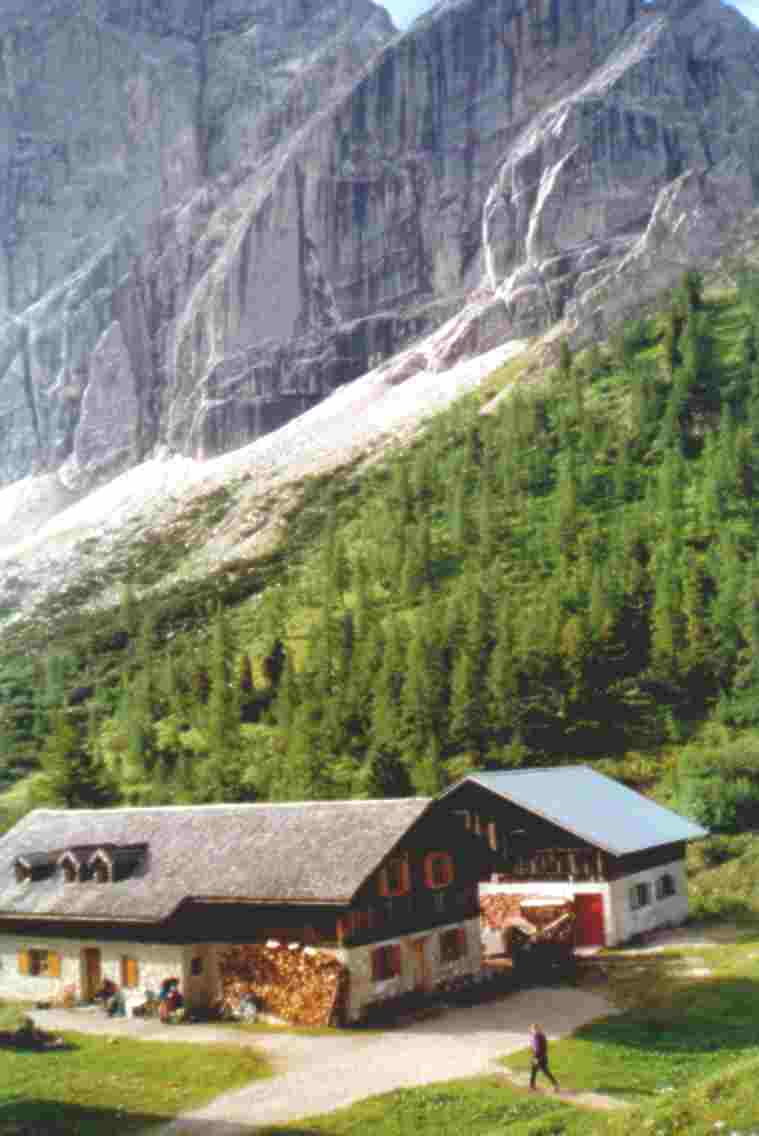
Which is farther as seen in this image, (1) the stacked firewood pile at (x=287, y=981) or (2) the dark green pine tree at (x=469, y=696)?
(2) the dark green pine tree at (x=469, y=696)

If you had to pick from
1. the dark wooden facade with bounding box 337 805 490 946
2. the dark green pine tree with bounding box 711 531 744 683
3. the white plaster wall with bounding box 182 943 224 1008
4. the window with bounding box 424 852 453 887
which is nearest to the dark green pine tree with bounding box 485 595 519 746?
the dark green pine tree with bounding box 711 531 744 683

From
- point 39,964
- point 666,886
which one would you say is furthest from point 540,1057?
point 666,886

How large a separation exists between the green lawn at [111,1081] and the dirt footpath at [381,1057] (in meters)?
0.86

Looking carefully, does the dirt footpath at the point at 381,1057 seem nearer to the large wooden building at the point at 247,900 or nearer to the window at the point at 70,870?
the large wooden building at the point at 247,900

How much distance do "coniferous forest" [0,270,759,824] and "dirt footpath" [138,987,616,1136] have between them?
26136mm

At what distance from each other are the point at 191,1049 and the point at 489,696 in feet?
154

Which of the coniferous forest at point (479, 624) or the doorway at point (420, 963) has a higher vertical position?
the coniferous forest at point (479, 624)

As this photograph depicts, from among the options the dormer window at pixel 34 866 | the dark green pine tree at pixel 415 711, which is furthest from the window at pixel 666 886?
the dark green pine tree at pixel 415 711

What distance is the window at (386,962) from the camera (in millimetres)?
37781

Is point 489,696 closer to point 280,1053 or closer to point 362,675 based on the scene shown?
point 362,675

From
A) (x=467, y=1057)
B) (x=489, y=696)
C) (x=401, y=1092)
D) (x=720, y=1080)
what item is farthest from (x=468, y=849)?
(x=489, y=696)

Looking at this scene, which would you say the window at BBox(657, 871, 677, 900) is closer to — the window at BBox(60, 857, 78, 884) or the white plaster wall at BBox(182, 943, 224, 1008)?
the white plaster wall at BBox(182, 943, 224, 1008)

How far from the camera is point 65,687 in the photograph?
404 ft

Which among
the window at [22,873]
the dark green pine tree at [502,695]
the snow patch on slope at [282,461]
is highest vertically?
the snow patch on slope at [282,461]
